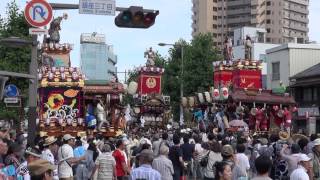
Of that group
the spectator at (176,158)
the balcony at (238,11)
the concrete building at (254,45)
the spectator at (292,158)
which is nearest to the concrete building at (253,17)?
the balcony at (238,11)

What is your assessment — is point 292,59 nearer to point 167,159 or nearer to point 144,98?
point 144,98

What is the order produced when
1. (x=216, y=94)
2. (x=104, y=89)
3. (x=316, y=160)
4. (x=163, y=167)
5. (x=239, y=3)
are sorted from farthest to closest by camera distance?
(x=239, y=3)
(x=216, y=94)
(x=104, y=89)
(x=163, y=167)
(x=316, y=160)

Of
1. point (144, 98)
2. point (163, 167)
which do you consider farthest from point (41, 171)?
point (144, 98)

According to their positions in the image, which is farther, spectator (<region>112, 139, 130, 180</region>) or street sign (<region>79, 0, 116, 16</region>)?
spectator (<region>112, 139, 130, 180</region>)

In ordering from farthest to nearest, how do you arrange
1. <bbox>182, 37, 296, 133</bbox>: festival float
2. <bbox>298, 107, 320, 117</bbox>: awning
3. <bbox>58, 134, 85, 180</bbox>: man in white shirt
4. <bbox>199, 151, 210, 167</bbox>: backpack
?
<bbox>298, 107, 320, 117</bbox>: awning < <bbox>182, 37, 296, 133</bbox>: festival float < <bbox>199, 151, 210, 167</bbox>: backpack < <bbox>58, 134, 85, 180</bbox>: man in white shirt

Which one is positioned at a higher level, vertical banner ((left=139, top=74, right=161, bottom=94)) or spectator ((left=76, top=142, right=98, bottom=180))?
vertical banner ((left=139, top=74, right=161, bottom=94))

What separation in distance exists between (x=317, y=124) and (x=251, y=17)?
9623 centimetres

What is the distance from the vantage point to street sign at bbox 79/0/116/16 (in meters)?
15.3

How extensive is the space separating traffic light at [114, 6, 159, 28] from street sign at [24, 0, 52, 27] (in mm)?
1886

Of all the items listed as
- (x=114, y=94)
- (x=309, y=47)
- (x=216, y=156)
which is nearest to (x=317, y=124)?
(x=309, y=47)

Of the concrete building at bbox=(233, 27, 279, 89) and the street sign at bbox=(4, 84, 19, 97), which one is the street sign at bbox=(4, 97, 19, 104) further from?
the concrete building at bbox=(233, 27, 279, 89)

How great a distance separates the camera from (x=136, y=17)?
1521 cm

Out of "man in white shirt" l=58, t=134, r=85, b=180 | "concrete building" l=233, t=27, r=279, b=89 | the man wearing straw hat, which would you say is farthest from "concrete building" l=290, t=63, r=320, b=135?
the man wearing straw hat

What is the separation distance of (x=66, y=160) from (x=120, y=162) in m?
1.90
